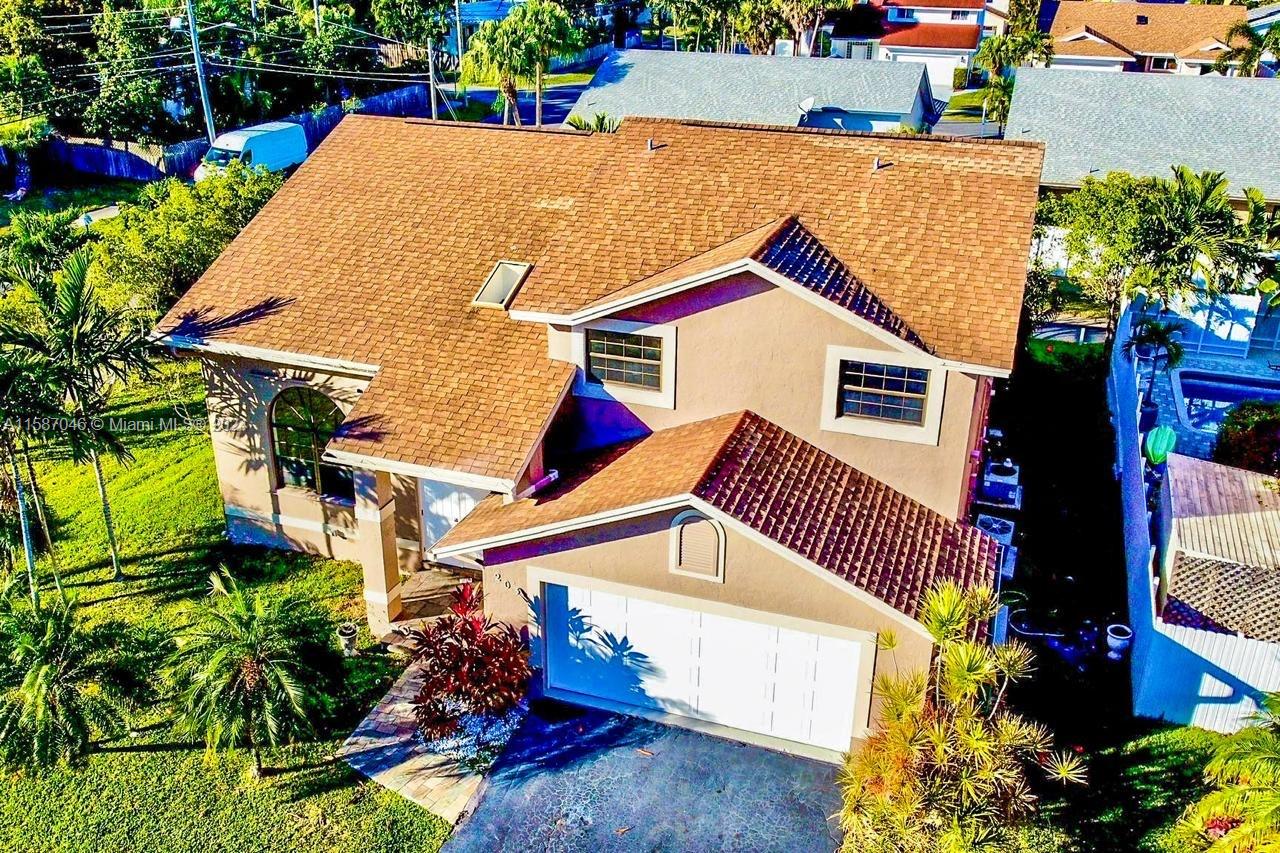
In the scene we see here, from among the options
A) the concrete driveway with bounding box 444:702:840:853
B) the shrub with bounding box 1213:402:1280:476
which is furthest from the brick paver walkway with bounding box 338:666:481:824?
the shrub with bounding box 1213:402:1280:476

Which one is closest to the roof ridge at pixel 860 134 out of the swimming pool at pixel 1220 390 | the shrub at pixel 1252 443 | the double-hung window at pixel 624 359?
the double-hung window at pixel 624 359

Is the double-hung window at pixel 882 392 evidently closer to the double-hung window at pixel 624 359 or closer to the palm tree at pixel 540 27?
the double-hung window at pixel 624 359

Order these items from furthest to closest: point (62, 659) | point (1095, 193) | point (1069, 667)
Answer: point (1095, 193) → point (1069, 667) → point (62, 659)

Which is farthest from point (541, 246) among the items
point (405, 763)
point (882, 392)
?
point (405, 763)

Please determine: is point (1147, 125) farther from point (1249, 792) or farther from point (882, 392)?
point (1249, 792)

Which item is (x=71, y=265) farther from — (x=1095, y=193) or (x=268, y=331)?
(x=1095, y=193)

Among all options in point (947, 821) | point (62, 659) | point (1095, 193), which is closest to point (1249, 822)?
point (947, 821)
